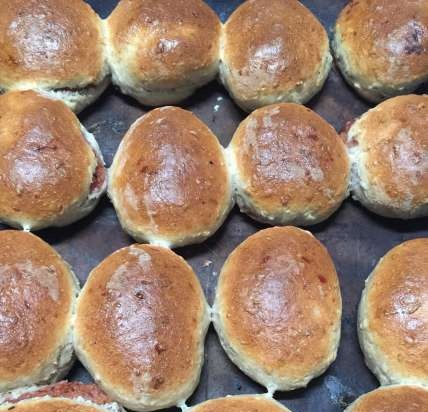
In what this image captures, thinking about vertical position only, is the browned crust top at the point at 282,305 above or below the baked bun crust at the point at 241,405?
above

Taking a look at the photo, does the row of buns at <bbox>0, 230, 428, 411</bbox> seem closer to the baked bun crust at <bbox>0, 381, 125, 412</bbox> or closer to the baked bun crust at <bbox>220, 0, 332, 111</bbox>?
the baked bun crust at <bbox>0, 381, 125, 412</bbox>

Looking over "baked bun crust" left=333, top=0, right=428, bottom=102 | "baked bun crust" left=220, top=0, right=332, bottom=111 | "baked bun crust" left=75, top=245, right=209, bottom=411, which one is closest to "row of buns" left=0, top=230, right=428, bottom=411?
"baked bun crust" left=75, top=245, right=209, bottom=411

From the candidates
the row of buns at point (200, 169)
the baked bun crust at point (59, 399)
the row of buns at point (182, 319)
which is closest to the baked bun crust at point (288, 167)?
the row of buns at point (200, 169)

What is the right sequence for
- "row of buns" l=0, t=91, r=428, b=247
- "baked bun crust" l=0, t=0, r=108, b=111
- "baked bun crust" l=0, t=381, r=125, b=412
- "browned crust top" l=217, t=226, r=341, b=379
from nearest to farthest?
1. "baked bun crust" l=0, t=381, r=125, b=412
2. "browned crust top" l=217, t=226, r=341, b=379
3. "row of buns" l=0, t=91, r=428, b=247
4. "baked bun crust" l=0, t=0, r=108, b=111

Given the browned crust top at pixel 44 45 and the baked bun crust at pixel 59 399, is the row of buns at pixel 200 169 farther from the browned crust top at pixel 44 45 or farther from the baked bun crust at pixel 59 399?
the baked bun crust at pixel 59 399

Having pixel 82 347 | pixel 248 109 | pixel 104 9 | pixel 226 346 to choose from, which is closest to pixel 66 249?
pixel 82 347

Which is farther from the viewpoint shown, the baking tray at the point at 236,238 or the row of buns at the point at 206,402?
the baking tray at the point at 236,238
